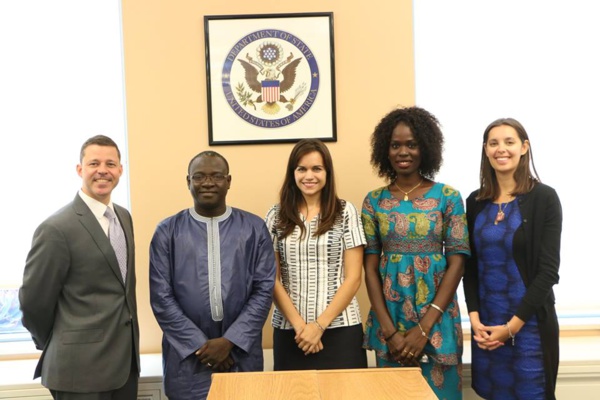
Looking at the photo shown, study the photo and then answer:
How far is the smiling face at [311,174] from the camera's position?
8.50 ft

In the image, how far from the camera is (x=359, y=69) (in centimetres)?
320

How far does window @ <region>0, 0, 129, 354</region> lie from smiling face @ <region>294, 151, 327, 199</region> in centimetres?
116

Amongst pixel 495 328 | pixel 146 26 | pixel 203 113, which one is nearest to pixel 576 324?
pixel 495 328

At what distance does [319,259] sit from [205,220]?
1.73ft

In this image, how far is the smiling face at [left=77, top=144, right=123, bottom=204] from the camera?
2348 mm

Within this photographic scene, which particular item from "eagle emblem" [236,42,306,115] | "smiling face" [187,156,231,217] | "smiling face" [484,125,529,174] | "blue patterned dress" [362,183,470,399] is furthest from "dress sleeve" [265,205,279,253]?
"smiling face" [484,125,529,174]

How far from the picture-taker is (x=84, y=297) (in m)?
2.27

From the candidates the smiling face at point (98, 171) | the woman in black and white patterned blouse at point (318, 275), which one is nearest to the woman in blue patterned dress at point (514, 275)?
the woman in black and white patterned blouse at point (318, 275)

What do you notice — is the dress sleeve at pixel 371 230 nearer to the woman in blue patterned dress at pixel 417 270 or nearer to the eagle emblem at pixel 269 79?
the woman in blue patterned dress at pixel 417 270

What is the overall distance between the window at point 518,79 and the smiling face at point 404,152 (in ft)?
2.53

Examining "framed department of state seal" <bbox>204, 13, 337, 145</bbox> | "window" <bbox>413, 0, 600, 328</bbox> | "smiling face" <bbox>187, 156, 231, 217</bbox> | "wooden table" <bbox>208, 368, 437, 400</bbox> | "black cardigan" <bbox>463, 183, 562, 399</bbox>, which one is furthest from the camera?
"window" <bbox>413, 0, 600, 328</bbox>

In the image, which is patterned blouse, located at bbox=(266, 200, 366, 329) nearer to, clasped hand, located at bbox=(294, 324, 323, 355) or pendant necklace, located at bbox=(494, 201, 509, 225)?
clasped hand, located at bbox=(294, 324, 323, 355)

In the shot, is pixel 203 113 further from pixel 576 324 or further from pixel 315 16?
pixel 576 324

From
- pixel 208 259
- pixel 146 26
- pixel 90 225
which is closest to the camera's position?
pixel 90 225
